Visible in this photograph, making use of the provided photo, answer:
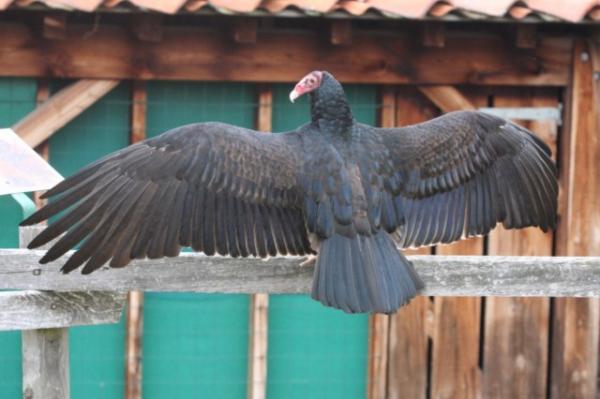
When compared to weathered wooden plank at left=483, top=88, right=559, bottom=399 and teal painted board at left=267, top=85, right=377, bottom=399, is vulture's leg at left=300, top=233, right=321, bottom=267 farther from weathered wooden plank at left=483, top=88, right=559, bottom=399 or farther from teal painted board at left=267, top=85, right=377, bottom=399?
weathered wooden plank at left=483, top=88, right=559, bottom=399

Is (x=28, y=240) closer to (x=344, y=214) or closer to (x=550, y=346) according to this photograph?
(x=344, y=214)

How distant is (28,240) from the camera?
394 cm

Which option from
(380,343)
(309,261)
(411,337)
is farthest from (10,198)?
(309,261)

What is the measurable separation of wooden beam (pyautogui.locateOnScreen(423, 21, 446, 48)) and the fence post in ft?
8.76

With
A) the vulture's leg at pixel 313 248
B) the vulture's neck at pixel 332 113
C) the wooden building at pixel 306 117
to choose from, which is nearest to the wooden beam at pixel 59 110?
the wooden building at pixel 306 117

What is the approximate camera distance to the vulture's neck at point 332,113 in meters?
4.46

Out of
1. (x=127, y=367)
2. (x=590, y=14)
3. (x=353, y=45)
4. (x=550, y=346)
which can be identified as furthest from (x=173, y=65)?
(x=550, y=346)

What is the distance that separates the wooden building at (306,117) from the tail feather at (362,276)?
1.89 m

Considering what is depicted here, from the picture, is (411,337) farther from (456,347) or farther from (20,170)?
(20,170)

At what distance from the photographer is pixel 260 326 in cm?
627

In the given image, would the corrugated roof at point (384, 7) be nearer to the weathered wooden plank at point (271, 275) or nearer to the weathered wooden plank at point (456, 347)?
the weathered wooden plank at point (456, 347)

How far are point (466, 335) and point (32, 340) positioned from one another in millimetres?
3023

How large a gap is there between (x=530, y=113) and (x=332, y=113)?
85.4 inches

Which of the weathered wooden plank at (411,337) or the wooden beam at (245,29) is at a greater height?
the wooden beam at (245,29)
